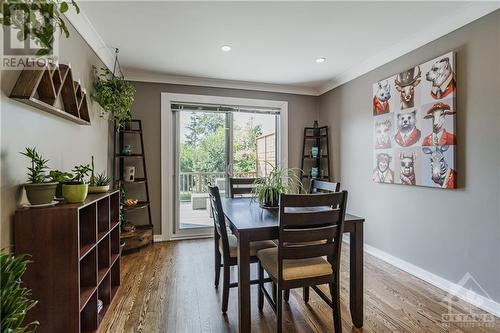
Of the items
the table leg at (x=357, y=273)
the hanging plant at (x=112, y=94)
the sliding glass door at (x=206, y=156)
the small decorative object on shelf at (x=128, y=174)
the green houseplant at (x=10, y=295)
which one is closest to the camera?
the green houseplant at (x=10, y=295)

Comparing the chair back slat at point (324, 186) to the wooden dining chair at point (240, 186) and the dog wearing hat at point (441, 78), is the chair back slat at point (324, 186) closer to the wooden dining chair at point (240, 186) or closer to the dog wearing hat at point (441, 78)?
the wooden dining chair at point (240, 186)

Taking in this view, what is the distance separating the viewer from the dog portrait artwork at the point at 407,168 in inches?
107

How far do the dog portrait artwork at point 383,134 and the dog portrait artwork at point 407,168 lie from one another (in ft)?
0.84

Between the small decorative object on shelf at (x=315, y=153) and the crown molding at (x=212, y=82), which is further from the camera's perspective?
the small decorative object on shelf at (x=315, y=153)

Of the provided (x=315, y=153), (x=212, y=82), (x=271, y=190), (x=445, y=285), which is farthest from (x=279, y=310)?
(x=212, y=82)

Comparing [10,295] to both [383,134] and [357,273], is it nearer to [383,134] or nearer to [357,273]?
[357,273]

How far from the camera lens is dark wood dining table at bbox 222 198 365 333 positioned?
1.67m

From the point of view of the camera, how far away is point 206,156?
4.14 metres

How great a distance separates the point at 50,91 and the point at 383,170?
326 cm

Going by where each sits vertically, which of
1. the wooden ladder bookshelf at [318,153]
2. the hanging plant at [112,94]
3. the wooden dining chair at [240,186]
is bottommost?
the wooden dining chair at [240,186]

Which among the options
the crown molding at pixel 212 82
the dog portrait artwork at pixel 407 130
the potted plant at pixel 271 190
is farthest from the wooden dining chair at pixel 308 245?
the crown molding at pixel 212 82

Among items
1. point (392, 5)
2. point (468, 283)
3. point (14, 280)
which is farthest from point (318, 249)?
point (392, 5)

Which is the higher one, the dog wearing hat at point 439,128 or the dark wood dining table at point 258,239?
the dog wearing hat at point 439,128

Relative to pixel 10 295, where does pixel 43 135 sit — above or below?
above
